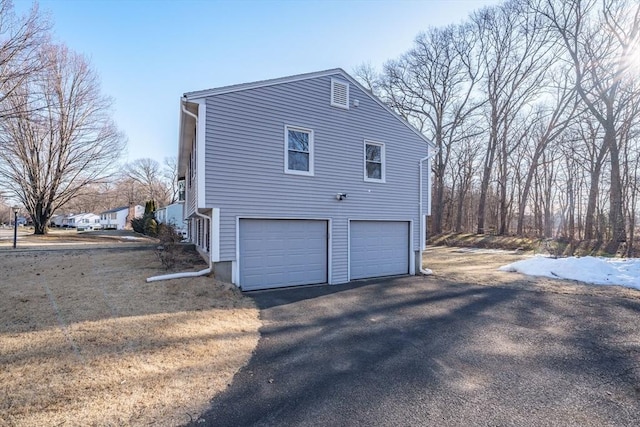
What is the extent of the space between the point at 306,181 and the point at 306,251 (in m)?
1.91

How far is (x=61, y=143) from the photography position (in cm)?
2317

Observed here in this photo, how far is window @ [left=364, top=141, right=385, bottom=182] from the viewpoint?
10047 mm

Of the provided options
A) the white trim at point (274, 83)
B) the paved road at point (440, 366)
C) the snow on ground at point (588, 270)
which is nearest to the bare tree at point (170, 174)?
the white trim at point (274, 83)

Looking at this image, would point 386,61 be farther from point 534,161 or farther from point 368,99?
point 368,99

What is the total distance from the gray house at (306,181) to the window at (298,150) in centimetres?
3

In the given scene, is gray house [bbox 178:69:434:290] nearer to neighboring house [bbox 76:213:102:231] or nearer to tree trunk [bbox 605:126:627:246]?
tree trunk [bbox 605:126:627:246]

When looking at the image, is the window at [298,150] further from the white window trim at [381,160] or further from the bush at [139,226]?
the bush at [139,226]

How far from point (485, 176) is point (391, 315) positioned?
22.9m

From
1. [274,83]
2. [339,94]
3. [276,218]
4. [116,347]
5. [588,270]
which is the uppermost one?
[339,94]

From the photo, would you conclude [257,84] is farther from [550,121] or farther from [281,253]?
[550,121]

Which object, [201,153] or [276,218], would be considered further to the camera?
[276,218]

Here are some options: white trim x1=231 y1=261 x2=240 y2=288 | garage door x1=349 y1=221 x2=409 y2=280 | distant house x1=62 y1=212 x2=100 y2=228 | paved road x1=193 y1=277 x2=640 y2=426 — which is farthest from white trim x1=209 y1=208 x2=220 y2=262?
distant house x1=62 y1=212 x2=100 y2=228

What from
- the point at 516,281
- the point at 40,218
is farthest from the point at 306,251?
the point at 40,218

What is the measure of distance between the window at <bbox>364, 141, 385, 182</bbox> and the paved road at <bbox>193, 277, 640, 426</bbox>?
433 centimetres
